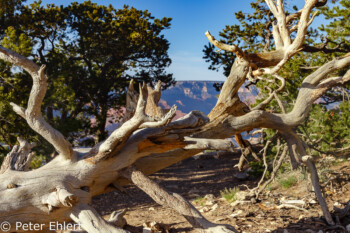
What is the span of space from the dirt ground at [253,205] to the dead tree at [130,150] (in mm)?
937

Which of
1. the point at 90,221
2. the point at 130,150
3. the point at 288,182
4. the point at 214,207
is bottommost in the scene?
the point at 214,207

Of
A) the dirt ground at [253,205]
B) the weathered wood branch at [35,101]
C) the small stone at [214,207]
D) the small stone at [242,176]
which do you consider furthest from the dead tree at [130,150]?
the small stone at [242,176]

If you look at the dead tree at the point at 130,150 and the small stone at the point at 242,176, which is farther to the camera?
the small stone at the point at 242,176

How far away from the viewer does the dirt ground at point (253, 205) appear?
5680 millimetres

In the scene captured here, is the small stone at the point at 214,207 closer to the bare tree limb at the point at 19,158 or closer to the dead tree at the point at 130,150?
the dead tree at the point at 130,150

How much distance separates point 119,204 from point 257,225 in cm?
467

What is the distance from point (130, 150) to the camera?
4051 millimetres

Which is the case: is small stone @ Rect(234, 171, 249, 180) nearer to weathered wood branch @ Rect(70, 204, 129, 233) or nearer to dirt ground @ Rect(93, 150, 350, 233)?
dirt ground @ Rect(93, 150, 350, 233)

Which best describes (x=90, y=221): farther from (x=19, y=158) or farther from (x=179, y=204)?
(x=19, y=158)

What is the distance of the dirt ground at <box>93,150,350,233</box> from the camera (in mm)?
5680

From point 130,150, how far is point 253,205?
4.17m

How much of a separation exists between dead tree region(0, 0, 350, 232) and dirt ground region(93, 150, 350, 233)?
36.9 inches

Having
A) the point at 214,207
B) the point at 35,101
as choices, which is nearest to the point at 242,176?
the point at 214,207

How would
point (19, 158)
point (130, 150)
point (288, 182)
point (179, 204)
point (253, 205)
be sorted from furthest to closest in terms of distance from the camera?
point (288, 182)
point (253, 205)
point (19, 158)
point (130, 150)
point (179, 204)
